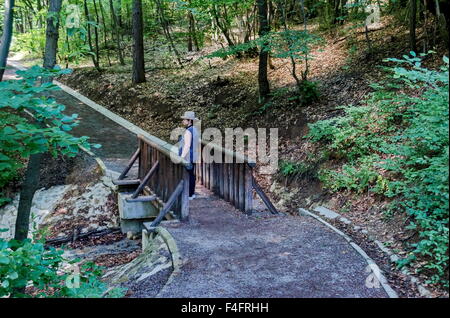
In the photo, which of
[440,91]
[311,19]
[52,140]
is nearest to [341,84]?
[440,91]

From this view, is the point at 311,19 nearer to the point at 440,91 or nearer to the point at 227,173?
the point at 227,173

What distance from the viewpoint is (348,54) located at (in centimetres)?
1486

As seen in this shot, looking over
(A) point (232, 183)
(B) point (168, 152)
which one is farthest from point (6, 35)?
(A) point (232, 183)

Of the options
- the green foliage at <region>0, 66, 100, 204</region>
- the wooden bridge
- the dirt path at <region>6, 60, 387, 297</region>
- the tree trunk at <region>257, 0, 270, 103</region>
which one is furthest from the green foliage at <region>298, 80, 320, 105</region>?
the green foliage at <region>0, 66, 100, 204</region>

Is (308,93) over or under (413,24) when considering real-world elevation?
under

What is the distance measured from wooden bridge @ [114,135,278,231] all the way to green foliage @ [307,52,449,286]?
2010 mm

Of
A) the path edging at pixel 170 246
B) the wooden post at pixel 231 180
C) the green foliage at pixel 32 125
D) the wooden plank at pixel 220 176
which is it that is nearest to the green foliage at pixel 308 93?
the wooden plank at pixel 220 176

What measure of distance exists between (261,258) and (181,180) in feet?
8.18

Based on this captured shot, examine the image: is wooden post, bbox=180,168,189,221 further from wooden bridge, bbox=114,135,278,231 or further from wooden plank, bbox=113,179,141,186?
wooden plank, bbox=113,179,141,186

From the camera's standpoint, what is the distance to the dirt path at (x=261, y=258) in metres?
4.97

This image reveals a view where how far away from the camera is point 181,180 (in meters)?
7.72

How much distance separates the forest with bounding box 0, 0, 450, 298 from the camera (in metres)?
5.32

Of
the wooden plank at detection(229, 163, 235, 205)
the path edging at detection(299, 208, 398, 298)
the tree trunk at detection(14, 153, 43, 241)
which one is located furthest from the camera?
the wooden plank at detection(229, 163, 235, 205)

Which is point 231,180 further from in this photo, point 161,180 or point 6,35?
point 6,35
